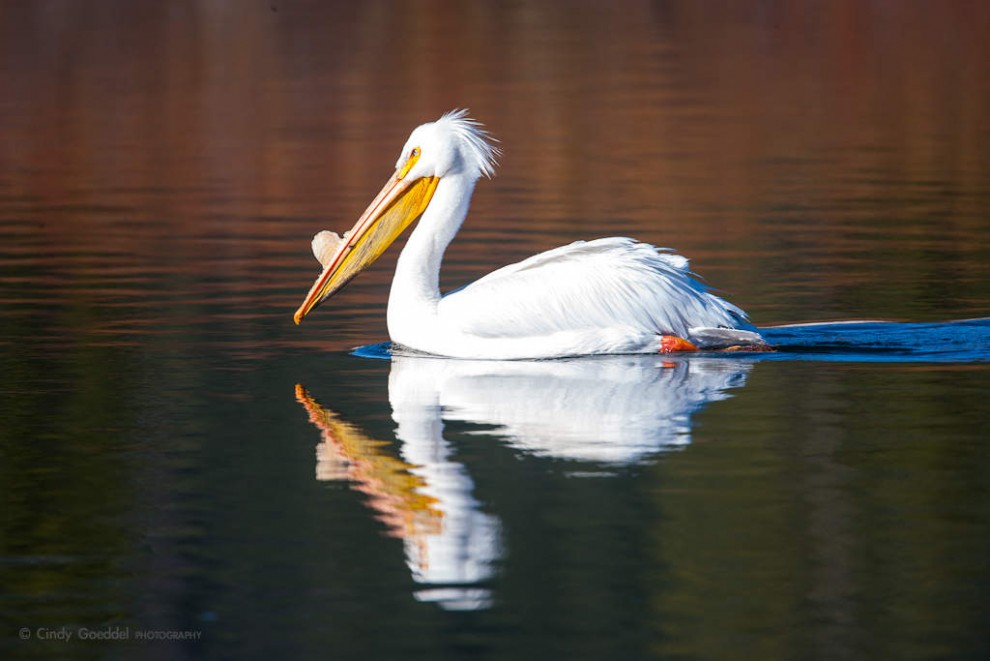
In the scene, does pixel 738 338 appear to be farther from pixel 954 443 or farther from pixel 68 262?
pixel 68 262

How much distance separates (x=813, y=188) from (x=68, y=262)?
5646 mm

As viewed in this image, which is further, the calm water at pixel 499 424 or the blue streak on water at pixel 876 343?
the blue streak on water at pixel 876 343

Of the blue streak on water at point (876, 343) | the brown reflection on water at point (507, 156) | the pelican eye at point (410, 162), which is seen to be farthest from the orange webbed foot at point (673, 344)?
the pelican eye at point (410, 162)

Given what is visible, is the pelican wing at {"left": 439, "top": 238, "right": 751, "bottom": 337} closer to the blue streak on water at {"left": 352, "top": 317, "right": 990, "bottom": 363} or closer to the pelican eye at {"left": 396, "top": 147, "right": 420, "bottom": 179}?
the blue streak on water at {"left": 352, "top": 317, "right": 990, "bottom": 363}

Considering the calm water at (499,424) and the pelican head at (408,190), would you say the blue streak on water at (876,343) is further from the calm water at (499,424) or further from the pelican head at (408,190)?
the pelican head at (408,190)

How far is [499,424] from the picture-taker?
6887mm

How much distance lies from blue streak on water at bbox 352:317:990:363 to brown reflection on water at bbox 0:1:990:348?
36cm

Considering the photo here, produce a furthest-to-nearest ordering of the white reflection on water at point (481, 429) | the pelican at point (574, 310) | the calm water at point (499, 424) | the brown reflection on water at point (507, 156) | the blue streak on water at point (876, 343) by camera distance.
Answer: the brown reflection on water at point (507, 156), the pelican at point (574, 310), the blue streak on water at point (876, 343), the white reflection on water at point (481, 429), the calm water at point (499, 424)

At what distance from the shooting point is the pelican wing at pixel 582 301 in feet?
27.0

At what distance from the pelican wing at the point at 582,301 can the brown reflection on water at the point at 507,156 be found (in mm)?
770

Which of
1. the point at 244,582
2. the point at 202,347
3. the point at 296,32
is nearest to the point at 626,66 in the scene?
the point at 296,32

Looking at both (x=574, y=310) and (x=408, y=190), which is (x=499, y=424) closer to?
(x=574, y=310)

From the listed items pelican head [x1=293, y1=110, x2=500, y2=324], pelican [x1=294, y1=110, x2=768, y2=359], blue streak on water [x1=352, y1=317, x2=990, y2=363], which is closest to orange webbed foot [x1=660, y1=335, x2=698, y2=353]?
pelican [x1=294, y1=110, x2=768, y2=359]

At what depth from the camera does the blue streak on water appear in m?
8.07
